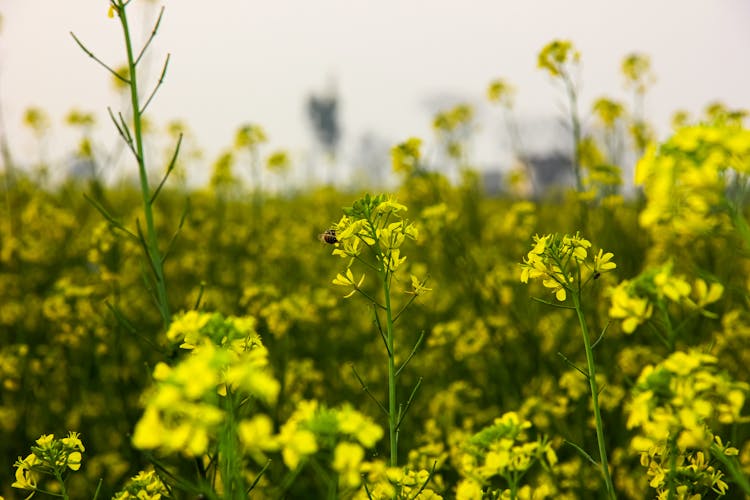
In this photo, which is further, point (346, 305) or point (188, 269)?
point (188, 269)

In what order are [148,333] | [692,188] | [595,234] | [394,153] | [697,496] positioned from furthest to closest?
[148,333], [595,234], [394,153], [697,496], [692,188]

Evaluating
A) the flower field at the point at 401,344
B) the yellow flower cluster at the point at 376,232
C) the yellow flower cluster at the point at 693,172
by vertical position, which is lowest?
the flower field at the point at 401,344

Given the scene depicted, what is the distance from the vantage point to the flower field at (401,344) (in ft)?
3.82

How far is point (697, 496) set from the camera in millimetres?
1567

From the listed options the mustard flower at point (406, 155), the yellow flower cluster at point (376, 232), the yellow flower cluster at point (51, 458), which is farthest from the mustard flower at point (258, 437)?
the mustard flower at point (406, 155)

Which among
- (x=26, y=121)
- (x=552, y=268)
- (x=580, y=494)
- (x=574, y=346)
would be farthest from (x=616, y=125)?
(x=26, y=121)

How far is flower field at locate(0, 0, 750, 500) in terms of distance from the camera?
1.16 metres

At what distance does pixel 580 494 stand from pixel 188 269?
4.54 meters

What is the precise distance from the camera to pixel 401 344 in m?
4.88

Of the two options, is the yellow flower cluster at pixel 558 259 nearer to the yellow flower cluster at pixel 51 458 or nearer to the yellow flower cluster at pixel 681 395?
the yellow flower cluster at pixel 681 395

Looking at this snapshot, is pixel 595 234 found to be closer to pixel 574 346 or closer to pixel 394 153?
pixel 574 346

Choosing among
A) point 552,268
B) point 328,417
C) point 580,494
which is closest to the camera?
point 328,417

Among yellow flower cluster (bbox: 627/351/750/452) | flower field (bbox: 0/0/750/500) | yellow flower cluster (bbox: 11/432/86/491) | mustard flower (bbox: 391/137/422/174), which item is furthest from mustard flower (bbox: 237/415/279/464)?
mustard flower (bbox: 391/137/422/174)

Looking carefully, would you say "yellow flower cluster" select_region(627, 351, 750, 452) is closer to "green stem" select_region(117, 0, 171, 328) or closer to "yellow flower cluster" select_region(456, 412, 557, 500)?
"yellow flower cluster" select_region(456, 412, 557, 500)
